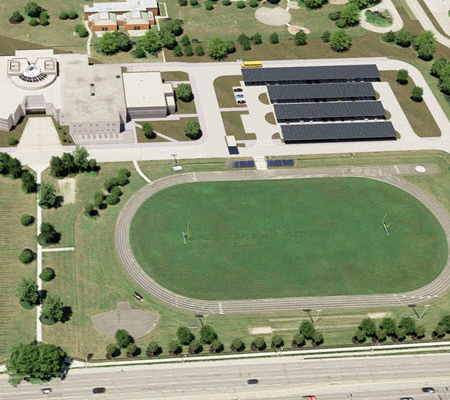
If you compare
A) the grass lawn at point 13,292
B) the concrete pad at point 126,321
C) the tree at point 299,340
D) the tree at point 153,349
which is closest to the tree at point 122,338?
the concrete pad at point 126,321

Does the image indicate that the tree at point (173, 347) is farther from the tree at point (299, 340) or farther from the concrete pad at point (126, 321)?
the tree at point (299, 340)

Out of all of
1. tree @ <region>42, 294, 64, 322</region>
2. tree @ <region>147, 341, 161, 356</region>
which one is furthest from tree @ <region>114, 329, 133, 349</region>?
tree @ <region>42, 294, 64, 322</region>

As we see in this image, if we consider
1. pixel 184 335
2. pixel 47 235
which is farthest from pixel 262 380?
pixel 47 235

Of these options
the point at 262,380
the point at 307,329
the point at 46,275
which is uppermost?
the point at 307,329

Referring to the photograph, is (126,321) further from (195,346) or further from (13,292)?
(13,292)

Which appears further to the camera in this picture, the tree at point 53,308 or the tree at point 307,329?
the tree at point 307,329

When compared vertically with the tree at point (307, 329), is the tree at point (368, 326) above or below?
above
